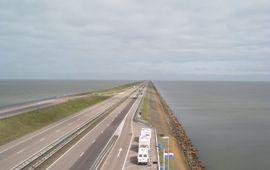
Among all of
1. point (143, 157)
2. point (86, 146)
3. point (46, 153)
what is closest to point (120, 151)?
point (86, 146)

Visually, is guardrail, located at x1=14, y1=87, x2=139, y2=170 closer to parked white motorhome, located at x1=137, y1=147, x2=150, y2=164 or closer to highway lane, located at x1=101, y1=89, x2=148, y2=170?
highway lane, located at x1=101, y1=89, x2=148, y2=170

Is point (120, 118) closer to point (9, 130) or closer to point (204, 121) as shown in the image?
point (9, 130)

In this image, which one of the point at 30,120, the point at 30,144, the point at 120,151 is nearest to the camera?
the point at 120,151

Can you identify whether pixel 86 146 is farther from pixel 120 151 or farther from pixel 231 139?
pixel 231 139

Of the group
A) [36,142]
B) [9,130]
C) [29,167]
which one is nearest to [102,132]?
[36,142]

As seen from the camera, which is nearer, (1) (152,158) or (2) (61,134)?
(1) (152,158)

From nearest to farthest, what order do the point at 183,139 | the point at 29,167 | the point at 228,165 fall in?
the point at 29,167, the point at 228,165, the point at 183,139
